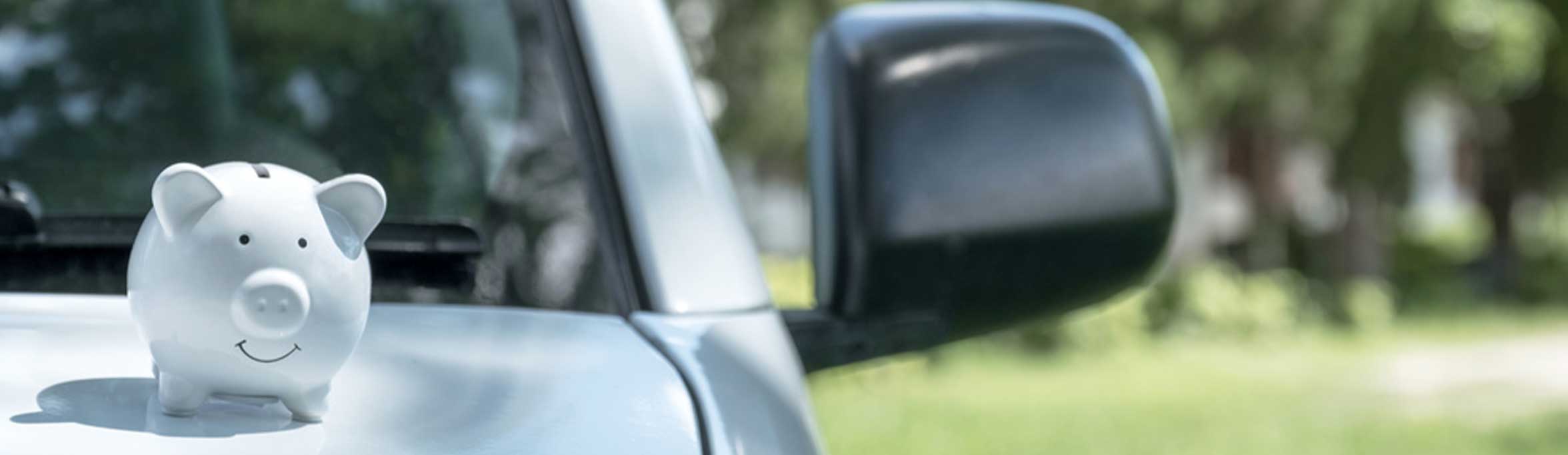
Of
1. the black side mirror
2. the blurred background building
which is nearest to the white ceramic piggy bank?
the black side mirror

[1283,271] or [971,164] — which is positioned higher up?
[971,164]

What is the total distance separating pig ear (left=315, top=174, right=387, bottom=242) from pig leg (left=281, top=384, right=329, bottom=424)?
3.1 inches

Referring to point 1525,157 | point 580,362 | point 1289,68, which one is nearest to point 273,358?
point 580,362

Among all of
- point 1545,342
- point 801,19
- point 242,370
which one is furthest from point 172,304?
point 1545,342

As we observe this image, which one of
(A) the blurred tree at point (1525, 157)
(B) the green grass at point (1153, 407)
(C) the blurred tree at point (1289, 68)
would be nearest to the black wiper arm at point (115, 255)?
(B) the green grass at point (1153, 407)

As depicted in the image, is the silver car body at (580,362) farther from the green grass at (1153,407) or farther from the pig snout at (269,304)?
the green grass at (1153,407)

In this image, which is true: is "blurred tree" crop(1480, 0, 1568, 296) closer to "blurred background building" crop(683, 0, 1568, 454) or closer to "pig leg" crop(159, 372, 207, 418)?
"blurred background building" crop(683, 0, 1568, 454)

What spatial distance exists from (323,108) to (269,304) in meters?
0.82

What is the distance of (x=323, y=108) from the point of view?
1.61 meters

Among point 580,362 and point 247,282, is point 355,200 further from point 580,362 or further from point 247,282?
point 580,362

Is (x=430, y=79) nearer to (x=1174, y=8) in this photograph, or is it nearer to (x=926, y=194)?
(x=926, y=194)

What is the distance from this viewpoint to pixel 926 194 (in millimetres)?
1393

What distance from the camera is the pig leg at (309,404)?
890 millimetres

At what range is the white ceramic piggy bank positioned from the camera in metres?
0.83
